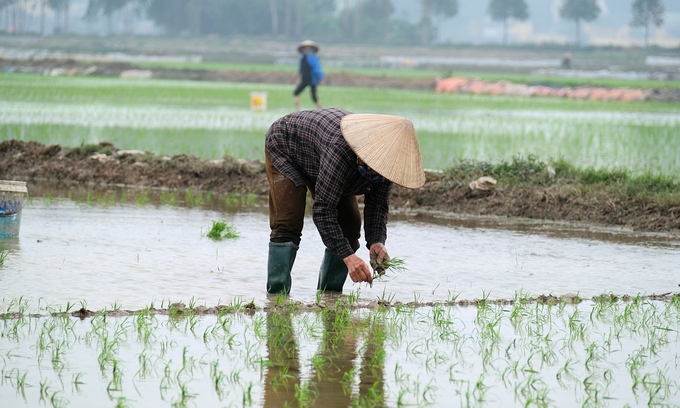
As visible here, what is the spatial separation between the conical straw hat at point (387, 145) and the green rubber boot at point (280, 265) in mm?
909

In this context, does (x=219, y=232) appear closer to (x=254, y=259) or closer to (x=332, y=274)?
(x=254, y=259)

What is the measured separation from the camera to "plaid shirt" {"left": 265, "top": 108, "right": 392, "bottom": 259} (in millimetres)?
4965

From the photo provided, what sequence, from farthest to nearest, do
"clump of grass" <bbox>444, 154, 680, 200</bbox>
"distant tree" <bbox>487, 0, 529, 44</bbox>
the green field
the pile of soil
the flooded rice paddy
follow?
"distant tree" <bbox>487, 0, 529, 44</bbox> < the green field < "clump of grass" <bbox>444, 154, 680, 200</bbox> < the pile of soil < the flooded rice paddy

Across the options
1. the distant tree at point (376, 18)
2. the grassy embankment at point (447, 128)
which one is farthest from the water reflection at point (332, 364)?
the distant tree at point (376, 18)

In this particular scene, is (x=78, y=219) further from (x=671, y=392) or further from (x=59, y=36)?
(x=59, y=36)

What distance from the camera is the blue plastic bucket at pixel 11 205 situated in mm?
6652

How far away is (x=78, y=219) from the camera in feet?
26.9

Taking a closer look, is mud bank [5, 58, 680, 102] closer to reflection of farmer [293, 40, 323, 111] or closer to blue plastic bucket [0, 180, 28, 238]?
reflection of farmer [293, 40, 323, 111]

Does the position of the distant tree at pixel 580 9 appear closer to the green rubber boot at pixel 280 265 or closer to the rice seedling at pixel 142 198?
the rice seedling at pixel 142 198

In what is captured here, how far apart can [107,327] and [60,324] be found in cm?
23

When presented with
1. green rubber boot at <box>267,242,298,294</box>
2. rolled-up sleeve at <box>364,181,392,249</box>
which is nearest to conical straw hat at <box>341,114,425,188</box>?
rolled-up sleeve at <box>364,181,392,249</box>

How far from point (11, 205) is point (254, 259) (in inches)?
66.9

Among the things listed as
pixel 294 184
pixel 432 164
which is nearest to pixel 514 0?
pixel 432 164

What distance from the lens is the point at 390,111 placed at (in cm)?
2212
